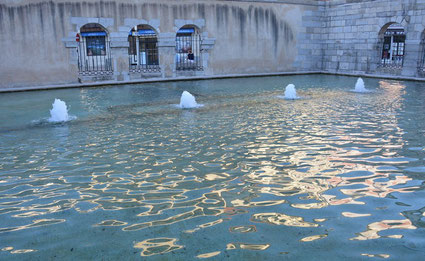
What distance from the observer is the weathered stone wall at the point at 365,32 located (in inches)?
615

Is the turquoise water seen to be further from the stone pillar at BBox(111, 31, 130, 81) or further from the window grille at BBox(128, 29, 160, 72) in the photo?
the window grille at BBox(128, 29, 160, 72)

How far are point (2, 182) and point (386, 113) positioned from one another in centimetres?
729

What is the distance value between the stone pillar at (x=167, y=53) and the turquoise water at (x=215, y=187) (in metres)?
9.15

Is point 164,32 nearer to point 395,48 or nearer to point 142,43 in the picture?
point 142,43

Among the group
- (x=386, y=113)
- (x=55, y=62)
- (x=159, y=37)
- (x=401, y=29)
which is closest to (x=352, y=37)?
(x=401, y=29)

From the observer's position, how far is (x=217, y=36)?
1761 cm

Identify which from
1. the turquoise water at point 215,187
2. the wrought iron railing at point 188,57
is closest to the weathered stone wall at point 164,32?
the wrought iron railing at point 188,57

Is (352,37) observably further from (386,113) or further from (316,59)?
(386,113)

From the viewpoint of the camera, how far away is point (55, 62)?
14.9 m

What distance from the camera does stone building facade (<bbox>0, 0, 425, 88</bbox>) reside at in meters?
14.3

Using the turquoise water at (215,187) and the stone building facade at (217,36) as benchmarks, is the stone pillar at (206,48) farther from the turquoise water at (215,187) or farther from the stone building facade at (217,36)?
the turquoise water at (215,187)

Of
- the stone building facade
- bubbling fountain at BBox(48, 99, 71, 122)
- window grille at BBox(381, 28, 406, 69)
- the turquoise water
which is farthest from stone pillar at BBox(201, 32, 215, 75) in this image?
window grille at BBox(381, 28, 406, 69)

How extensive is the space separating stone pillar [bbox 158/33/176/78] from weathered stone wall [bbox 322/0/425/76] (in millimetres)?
8513

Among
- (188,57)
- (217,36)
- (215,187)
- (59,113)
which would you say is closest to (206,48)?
(217,36)
